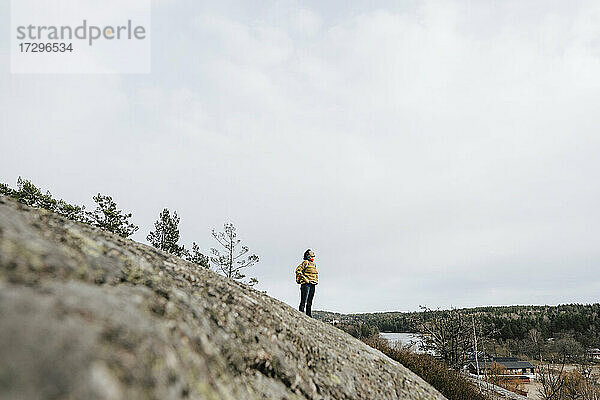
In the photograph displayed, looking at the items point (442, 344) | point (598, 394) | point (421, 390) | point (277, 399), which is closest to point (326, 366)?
point (277, 399)

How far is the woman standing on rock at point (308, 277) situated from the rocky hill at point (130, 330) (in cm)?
700

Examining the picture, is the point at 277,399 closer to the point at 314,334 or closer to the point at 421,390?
the point at 314,334

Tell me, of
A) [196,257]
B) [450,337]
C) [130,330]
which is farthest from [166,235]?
[130,330]

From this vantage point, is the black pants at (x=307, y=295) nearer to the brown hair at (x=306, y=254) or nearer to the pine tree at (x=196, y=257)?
the brown hair at (x=306, y=254)

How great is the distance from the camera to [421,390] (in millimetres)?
5539

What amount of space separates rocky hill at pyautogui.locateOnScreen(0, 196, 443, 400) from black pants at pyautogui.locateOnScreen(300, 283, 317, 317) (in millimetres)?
6827

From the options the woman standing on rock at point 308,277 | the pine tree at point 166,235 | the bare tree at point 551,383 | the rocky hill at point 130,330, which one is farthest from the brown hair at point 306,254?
the pine tree at point 166,235

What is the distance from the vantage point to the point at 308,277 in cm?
1141

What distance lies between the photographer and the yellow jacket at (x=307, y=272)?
1140 cm

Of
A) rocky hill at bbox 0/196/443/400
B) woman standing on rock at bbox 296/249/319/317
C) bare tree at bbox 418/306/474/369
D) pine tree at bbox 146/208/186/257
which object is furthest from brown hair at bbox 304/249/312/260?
pine tree at bbox 146/208/186/257

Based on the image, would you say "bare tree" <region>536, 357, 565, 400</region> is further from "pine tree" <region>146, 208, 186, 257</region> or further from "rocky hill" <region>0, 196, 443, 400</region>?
"pine tree" <region>146, 208, 186, 257</region>

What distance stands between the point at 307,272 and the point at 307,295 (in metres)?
0.66

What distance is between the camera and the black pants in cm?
1108

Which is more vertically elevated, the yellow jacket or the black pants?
the yellow jacket
